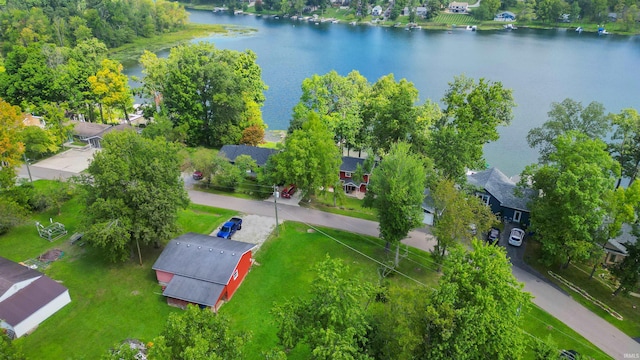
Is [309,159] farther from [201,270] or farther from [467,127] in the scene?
[467,127]

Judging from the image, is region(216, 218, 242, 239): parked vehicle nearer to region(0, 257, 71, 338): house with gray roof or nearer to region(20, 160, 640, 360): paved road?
region(20, 160, 640, 360): paved road

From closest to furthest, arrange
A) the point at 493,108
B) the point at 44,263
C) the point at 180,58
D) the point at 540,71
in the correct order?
1. the point at 44,263
2. the point at 493,108
3. the point at 180,58
4. the point at 540,71

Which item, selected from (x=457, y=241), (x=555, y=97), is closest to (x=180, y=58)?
(x=457, y=241)

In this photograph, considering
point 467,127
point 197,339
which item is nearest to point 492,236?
point 467,127

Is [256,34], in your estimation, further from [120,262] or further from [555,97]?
[120,262]

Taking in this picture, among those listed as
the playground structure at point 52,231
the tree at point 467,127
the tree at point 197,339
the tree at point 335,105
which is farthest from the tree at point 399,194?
the playground structure at point 52,231

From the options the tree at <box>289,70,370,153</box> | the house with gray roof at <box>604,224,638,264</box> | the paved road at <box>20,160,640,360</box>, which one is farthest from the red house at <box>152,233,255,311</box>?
the house with gray roof at <box>604,224,638,264</box>
